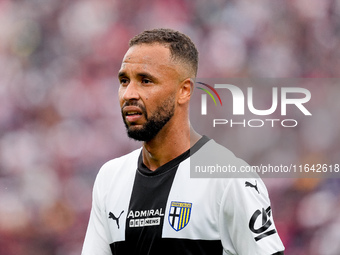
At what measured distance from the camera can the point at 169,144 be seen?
2465 millimetres

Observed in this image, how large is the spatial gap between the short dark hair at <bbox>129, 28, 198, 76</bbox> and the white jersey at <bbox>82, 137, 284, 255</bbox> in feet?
1.16

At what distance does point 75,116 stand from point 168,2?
1.43 meters

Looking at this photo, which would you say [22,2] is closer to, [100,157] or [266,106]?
[100,157]

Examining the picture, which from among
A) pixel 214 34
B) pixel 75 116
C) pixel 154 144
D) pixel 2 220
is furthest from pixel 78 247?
pixel 154 144

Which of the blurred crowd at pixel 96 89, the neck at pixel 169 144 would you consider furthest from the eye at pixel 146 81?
the blurred crowd at pixel 96 89

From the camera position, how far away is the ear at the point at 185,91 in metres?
2.44

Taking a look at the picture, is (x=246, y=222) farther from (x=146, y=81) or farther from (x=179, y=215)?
(x=146, y=81)

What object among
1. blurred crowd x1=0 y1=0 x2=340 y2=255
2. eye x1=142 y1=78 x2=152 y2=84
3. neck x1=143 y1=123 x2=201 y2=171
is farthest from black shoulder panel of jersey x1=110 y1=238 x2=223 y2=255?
blurred crowd x1=0 y1=0 x2=340 y2=255

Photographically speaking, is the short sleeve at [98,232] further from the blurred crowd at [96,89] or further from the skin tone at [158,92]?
the blurred crowd at [96,89]

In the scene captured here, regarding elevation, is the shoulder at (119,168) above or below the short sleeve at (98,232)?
above

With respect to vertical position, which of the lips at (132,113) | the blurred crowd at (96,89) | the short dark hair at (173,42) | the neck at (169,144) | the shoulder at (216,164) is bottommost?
the shoulder at (216,164)

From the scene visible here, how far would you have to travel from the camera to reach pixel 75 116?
222 inches

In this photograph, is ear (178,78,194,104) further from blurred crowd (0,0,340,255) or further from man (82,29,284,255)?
blurred crowd (0,0,340,255)

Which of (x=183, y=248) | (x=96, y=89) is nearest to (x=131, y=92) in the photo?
(x=183, y=248)
